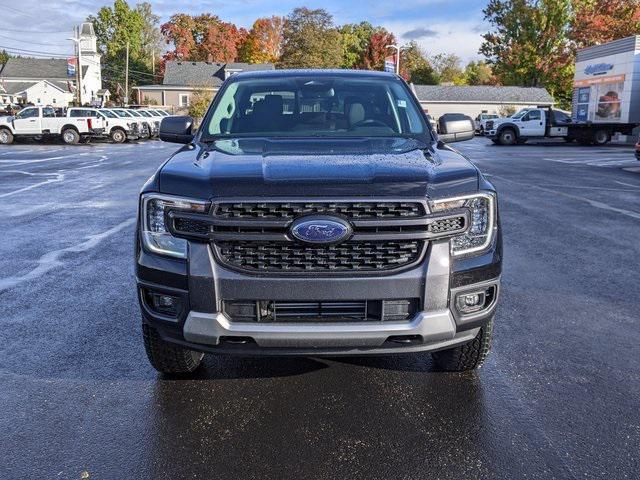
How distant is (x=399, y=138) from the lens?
13.9 feet

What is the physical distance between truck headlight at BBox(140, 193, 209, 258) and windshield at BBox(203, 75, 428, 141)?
49.5 inches

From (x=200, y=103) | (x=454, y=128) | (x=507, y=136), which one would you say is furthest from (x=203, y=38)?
(x=454, y=128)

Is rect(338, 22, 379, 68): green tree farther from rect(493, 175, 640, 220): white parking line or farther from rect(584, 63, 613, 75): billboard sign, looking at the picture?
rect(493, 175, 640, 220): white parking line

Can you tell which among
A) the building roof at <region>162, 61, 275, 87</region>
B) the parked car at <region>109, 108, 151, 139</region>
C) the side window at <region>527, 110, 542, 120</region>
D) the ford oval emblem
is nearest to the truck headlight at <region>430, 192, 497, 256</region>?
the ford oval emblem

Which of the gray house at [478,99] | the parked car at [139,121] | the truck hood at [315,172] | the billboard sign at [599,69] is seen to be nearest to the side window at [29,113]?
the parked car at [139,121]

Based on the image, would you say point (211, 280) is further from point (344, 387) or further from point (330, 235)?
point (344, 387)

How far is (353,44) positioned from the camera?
321 feet

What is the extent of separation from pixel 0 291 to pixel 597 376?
4.83 metres

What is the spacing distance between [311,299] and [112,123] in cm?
3177

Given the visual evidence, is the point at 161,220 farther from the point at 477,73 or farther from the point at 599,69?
the point at 477,73

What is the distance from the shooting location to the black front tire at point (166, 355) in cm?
347

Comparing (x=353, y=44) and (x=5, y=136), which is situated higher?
(x=353, y=44)

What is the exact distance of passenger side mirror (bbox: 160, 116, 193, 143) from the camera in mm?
4918

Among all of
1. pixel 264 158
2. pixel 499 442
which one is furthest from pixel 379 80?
pixel 499 442
